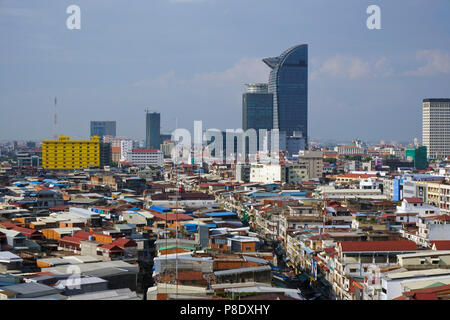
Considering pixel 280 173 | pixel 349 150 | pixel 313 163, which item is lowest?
pixel 280 173

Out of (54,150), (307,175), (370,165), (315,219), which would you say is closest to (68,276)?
(315,219)

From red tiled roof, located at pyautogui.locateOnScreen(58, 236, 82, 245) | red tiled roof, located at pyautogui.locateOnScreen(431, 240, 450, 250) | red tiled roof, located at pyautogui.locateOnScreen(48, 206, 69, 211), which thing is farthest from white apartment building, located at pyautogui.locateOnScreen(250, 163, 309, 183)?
red tiled roof, located at pyautogui.locateOnScreen(58, 236, 82, 245)

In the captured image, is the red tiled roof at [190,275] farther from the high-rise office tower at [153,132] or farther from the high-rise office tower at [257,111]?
the high-rise office tower at [257,111]

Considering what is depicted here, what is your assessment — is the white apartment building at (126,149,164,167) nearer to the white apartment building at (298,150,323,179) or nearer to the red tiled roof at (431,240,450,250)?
the white apartment building at (298,150,323,179)

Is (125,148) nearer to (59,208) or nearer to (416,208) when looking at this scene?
(59,208)

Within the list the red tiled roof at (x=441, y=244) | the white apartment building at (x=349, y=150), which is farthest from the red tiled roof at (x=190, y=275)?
the white apartment building at (x=349, y=150)

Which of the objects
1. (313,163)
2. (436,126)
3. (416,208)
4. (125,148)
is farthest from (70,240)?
(125,148)

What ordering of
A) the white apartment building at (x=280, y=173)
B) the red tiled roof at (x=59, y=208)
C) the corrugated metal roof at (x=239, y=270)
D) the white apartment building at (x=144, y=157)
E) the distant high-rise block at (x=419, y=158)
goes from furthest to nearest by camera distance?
the white apartment building at (x=144, y=157), the distant high-rise block at (x=419, y=158), the white apartment building at (x=280, y=173), the red tiled roof at (x=59, y=208), the corrugated metal roof at (x=239, y=270)
